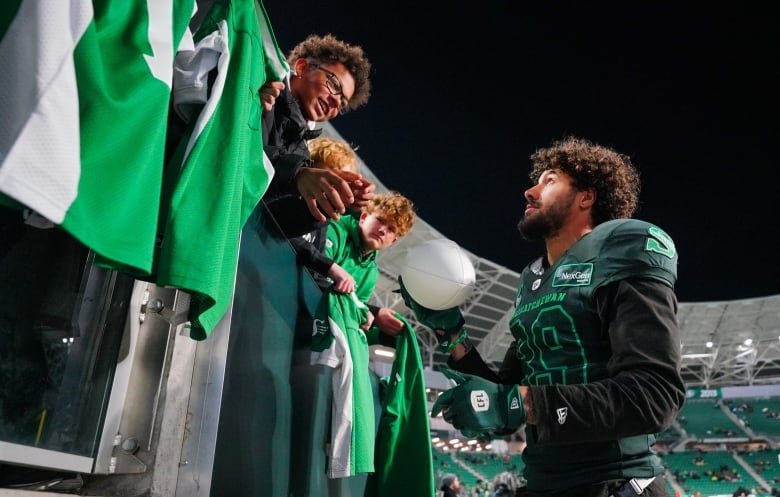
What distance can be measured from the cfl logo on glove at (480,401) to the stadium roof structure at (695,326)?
19507mm

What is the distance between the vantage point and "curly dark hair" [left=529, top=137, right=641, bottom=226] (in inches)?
97.4

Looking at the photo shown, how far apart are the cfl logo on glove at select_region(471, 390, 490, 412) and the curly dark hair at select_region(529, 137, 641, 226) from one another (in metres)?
1.18

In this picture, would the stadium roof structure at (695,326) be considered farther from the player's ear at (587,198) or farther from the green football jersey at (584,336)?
the green football jersey at (584,336)

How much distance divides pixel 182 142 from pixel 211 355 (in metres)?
0.68

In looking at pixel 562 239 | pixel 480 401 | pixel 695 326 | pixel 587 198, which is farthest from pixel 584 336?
pixel 695 326

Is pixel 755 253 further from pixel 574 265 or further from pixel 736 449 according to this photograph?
pixel 574 265

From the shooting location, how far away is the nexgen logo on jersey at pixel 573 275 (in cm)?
184

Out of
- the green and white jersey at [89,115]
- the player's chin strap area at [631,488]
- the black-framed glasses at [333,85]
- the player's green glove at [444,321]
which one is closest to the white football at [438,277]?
the player's green glove at [444,321]

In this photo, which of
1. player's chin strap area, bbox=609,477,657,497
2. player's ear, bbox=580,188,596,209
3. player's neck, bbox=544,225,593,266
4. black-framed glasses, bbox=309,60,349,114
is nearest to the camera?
player's chin strap area, bbox=609,477,657,497

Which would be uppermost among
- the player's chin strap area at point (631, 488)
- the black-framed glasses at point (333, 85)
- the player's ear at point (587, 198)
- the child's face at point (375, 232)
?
the black-framed glasses at point (333, 85)

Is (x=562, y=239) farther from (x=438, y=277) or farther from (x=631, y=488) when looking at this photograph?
(x=631, y=488)

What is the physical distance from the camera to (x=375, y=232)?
2.90 m

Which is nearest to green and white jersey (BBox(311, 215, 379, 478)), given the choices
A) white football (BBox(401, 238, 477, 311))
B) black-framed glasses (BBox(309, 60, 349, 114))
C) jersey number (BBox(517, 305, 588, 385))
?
white football (BBox(401, 238, 477, 311))

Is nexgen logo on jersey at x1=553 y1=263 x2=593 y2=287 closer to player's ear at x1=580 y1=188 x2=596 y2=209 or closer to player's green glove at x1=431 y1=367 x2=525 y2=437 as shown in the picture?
player's green glove at x1=431 y1=367 x2=525 y2=437
